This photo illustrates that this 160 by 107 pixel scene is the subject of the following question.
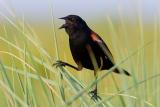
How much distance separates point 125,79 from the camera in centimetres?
165

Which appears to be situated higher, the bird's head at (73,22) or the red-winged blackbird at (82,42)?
the bird's head at (73,22)

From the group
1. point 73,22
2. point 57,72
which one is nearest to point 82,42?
point 73,22

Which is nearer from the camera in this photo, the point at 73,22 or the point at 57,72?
the point at 57,72

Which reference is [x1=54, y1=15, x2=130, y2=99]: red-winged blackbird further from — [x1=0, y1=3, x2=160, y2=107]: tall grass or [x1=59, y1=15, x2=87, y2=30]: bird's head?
[x1=0, y1=3, x2=160, y2=107]: tall grass

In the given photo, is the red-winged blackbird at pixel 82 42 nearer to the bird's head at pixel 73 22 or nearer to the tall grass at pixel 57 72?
the bird's head at pixel 73 22

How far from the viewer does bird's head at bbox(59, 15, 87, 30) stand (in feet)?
6.59

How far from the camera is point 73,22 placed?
2031mm

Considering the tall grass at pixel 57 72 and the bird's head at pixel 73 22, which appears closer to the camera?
the tall grass at pixel 57 72

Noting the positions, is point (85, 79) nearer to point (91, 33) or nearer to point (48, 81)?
point (91, 33)

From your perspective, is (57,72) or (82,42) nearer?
(57,72)

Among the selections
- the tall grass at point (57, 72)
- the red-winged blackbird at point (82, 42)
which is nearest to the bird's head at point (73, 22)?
the red-winged blackbird at point (82, 42)

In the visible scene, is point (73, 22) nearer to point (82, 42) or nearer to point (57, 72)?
point (82, 42)

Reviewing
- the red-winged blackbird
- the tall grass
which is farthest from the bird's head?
the tall grass

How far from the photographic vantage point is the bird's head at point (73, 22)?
2010 mm
